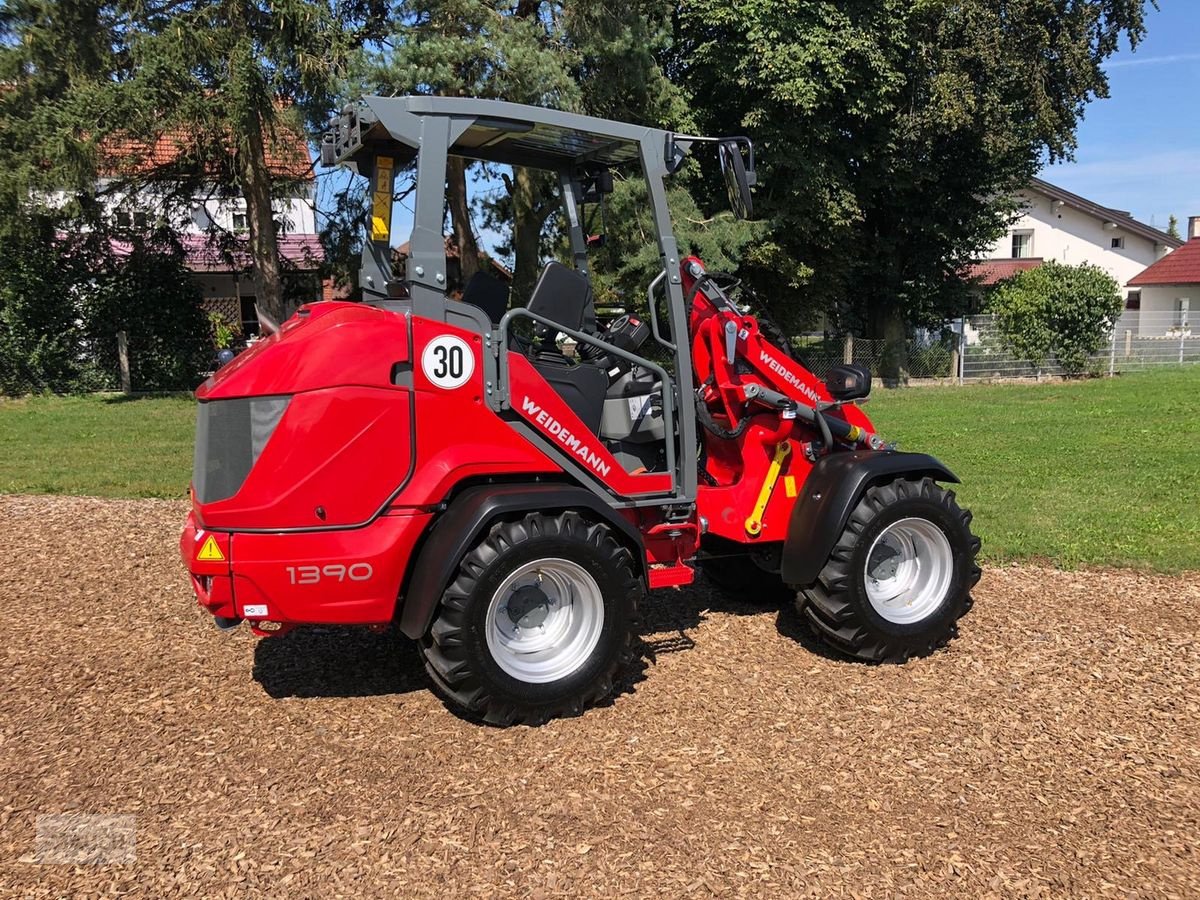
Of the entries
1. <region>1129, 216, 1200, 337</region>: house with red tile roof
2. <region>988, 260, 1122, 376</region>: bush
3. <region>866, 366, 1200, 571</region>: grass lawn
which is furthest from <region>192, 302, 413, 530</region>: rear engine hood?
<region>1129, 216, 1200, 337</region>: house with red tile roof

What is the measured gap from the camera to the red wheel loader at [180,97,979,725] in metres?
3.61

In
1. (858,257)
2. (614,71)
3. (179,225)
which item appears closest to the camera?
(614,71)

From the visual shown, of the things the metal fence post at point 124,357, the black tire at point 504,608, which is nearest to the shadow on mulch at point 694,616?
the black tire at point 504,608

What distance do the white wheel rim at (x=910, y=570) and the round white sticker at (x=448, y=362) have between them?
2255mm

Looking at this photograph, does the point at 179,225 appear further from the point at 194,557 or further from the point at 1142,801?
the point at 1142,801

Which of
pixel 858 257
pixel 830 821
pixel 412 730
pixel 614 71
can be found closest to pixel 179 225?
pixel 614 71

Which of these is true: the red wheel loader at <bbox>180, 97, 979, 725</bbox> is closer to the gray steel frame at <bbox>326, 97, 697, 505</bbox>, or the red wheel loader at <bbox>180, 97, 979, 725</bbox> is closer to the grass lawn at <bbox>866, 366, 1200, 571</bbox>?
the gray steel frame at <bbox>326, 97, 697, 505</bbox>

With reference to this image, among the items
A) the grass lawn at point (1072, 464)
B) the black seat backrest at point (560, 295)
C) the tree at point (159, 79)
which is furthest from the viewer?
the tree at point (159, 79)

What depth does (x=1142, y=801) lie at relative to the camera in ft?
11.0

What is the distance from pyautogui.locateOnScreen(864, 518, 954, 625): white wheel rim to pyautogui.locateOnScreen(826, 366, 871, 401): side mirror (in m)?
0.72

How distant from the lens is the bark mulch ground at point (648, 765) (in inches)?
116

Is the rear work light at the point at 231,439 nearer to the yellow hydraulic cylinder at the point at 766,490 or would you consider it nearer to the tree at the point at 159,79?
the yellow hydraulic cylinder at the point at 766,490

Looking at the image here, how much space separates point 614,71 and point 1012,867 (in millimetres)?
14503

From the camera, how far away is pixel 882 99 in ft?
62.4
